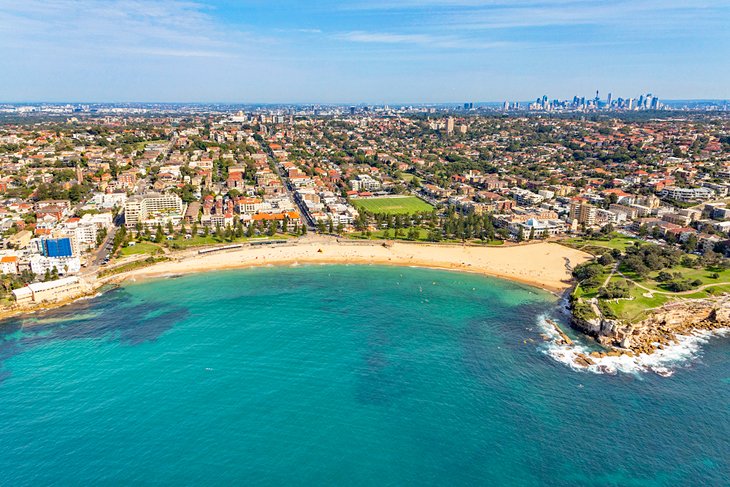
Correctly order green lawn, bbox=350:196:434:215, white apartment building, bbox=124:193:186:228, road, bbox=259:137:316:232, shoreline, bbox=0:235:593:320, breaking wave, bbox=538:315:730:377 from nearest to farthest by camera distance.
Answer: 1. breaking wave, bbox=538:315:730:377
2. shoreline, bbox=0:235:593:320
3. white apartment building, bbox=124:193:186:228
4. road, bbox=259:137:316:232
5. green lawn, bbox=350:196:434:215

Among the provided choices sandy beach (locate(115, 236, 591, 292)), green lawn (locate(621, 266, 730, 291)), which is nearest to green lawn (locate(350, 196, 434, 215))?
sandy beach (locate(115, 236, 591, 292))

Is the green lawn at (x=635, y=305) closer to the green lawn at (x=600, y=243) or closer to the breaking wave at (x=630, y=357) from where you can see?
the breaking wave at (x=630, y=357)

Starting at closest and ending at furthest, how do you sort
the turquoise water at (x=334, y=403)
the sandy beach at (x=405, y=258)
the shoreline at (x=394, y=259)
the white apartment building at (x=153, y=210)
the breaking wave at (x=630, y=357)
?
the turquoise water at (x=334, y=403), the breaking wave at (x=630, y=357), the shoreline at (x=394, y=259), the sandy beach at (x=405, y=258), the white apartment building at (x=153, y=210)

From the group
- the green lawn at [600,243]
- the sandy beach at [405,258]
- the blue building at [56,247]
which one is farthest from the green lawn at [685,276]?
the blue building at [56,247]

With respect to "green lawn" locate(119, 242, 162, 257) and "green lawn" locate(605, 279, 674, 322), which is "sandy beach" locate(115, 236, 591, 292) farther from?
"green lawn" locate(605, 279, 674, 322)

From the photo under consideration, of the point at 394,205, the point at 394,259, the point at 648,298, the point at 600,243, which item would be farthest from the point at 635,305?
the point at 394,205

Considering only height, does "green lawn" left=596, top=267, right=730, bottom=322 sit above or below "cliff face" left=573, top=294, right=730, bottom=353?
above

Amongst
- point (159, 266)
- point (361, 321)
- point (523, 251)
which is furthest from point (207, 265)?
point (523, 251)
